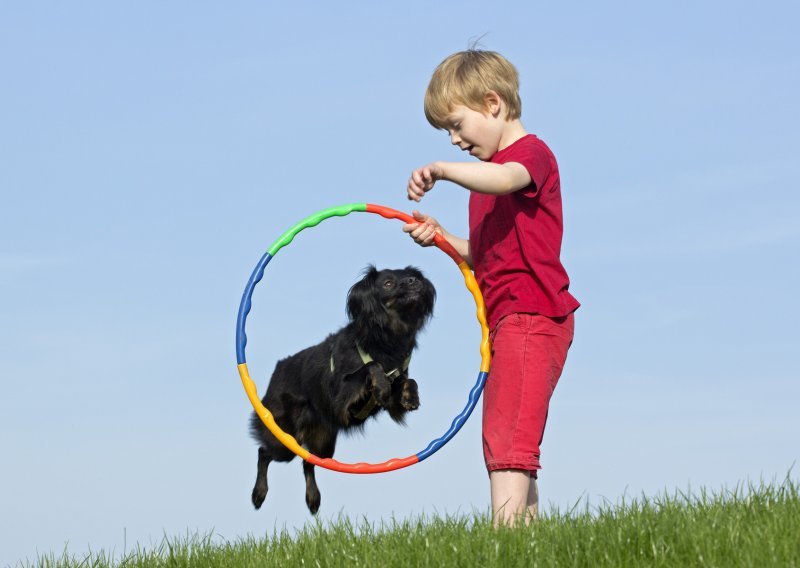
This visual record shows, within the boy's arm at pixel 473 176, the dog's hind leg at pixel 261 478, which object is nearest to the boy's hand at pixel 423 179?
the boy's arm at pixel 473 176

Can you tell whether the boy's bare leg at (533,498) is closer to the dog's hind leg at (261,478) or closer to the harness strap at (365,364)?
the harness strap at (365,364)

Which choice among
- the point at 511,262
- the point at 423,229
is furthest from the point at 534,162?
the point at 423,229

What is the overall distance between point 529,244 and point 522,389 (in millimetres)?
779

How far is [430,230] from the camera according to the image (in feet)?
20.8

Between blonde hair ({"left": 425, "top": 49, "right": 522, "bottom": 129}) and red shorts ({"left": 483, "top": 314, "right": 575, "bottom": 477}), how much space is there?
118 cm

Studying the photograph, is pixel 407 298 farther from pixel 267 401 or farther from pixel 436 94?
pixel 436 94

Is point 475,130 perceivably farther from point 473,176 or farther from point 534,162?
point 473,176

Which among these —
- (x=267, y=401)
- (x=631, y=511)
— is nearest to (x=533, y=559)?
(x=631, y=511)

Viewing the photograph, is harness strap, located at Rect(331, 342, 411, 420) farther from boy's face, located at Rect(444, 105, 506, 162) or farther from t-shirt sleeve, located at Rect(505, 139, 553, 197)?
t-shirt sleeve, located at Rect(505, 139, 553, 197)

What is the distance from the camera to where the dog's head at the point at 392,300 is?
7.96 metres

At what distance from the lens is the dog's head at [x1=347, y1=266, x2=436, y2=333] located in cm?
796

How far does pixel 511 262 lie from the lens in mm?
5566

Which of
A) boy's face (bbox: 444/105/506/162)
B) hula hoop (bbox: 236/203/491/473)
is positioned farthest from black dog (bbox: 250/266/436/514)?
boy's face (bbox: 444/105/506/162)

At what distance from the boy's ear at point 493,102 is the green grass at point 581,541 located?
221 centimetres
